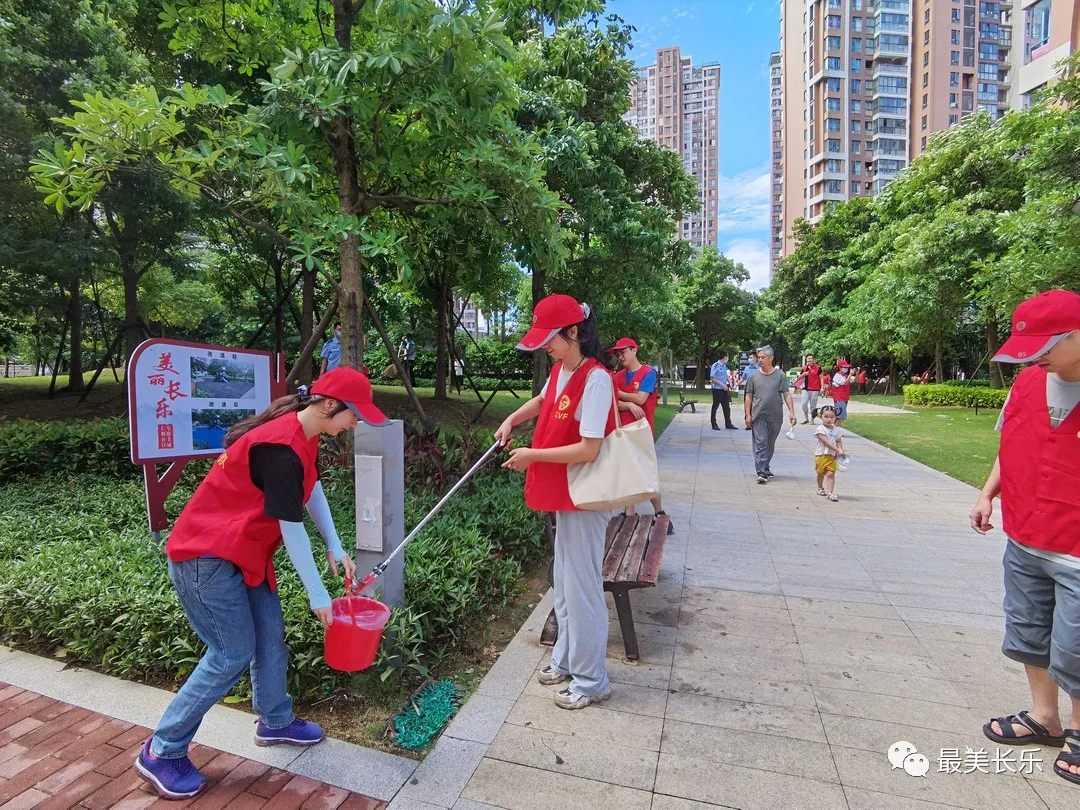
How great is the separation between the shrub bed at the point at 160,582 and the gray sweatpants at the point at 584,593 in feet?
2.50

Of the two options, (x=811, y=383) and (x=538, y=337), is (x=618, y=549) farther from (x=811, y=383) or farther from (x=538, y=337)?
(x=811, y=383)

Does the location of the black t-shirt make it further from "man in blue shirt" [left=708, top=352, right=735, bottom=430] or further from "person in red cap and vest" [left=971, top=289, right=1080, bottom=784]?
"man in blue shirt" [left=708, top=352, right=735, bottom=430]

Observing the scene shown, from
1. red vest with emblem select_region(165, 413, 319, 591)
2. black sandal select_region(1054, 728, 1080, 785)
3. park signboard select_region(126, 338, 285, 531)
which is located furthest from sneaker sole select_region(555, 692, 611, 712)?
park signboard select_region(126, 338, 285, 531)

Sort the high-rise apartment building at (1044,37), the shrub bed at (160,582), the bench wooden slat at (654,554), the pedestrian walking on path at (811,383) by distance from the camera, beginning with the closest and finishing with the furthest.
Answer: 1. the shrub bed at (160,582)
2. the bench wooden slat at (654,554)
3. the pedestrian walking on path at (811,383)
4. the high-rise apartment building at (1044,37)

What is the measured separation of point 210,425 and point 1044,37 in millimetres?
29647

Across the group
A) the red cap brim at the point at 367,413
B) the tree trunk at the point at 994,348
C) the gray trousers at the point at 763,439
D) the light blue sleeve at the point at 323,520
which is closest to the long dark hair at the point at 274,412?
the red cap brim at the point at 367,413

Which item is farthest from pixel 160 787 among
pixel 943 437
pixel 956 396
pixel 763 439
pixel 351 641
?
pixel 956 396

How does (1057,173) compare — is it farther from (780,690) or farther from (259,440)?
(259,440)

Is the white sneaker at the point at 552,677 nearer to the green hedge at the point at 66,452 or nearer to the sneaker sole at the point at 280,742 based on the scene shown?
the sneaker sole at the point at 280,742

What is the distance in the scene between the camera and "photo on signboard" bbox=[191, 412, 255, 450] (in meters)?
4.34

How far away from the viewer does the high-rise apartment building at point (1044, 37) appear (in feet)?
63.8

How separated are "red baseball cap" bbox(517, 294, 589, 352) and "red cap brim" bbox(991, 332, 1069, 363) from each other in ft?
5.08

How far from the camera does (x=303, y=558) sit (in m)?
2.11

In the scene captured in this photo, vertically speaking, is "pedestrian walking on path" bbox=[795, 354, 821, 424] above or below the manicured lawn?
above
